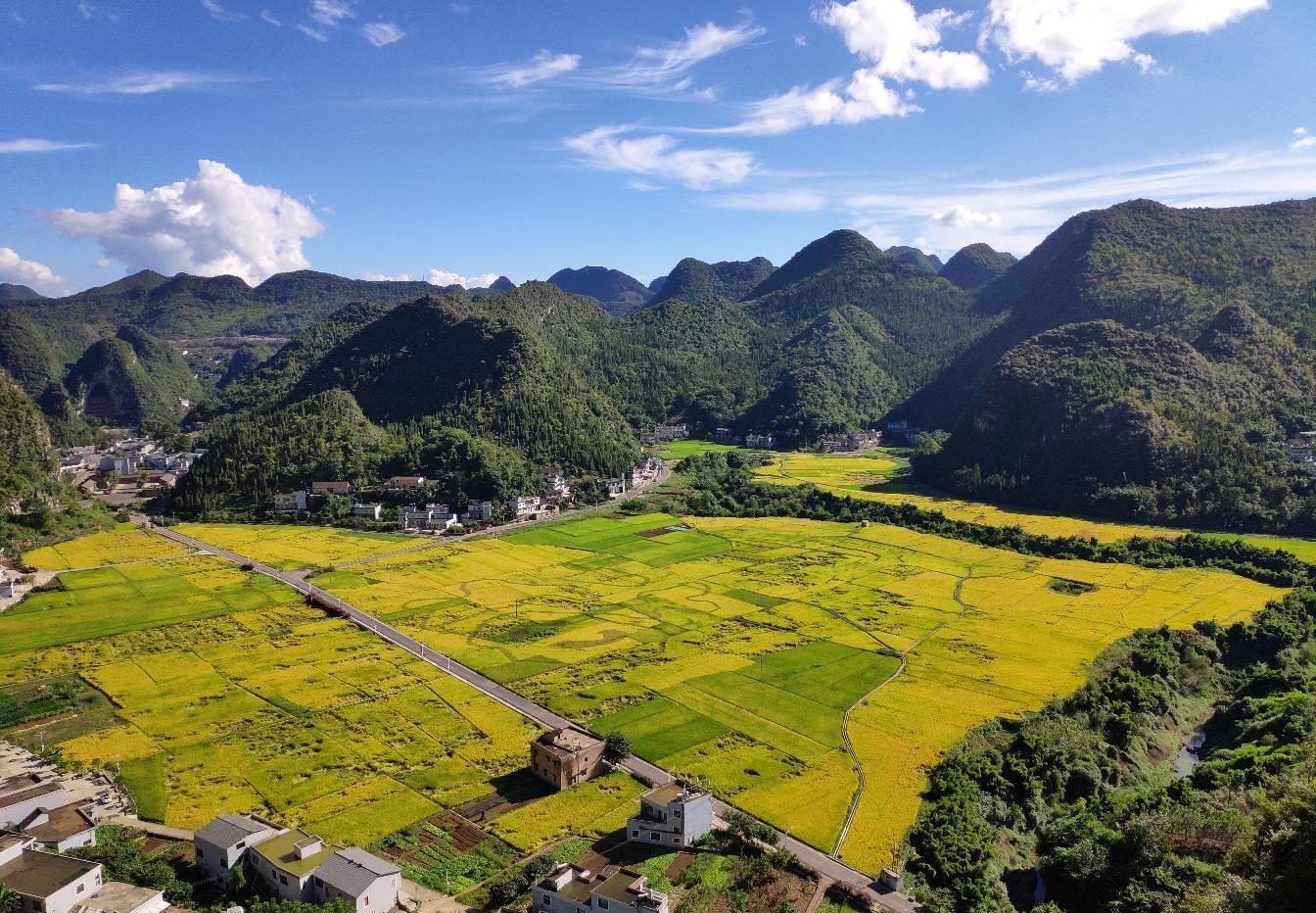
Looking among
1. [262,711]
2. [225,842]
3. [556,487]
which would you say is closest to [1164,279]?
[556,487]

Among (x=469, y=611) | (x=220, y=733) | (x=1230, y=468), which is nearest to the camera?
(x=220, y=733)

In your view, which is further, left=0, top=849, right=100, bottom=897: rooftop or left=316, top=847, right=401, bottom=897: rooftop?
left=316, top=847, right=401, bottom=897: rooftop

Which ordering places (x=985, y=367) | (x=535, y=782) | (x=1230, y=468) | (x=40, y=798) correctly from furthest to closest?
(x=985, y=367) < (x=1230, y=468) < (x=535, y=782) < (x=40, y=798)

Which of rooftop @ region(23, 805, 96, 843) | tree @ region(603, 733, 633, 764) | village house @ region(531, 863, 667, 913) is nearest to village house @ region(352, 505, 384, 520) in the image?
rooftop @ region(23, 805, 96, 843)

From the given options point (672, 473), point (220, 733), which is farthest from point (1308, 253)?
point (220, 733)

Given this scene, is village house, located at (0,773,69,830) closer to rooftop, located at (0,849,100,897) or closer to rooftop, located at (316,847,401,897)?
rooftop, located at (0,849,100,897)

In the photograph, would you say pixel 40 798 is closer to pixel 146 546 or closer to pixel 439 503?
pixel 146 546

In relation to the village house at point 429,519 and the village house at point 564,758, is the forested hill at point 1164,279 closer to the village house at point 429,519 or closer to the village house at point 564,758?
the village house at point 429,519
